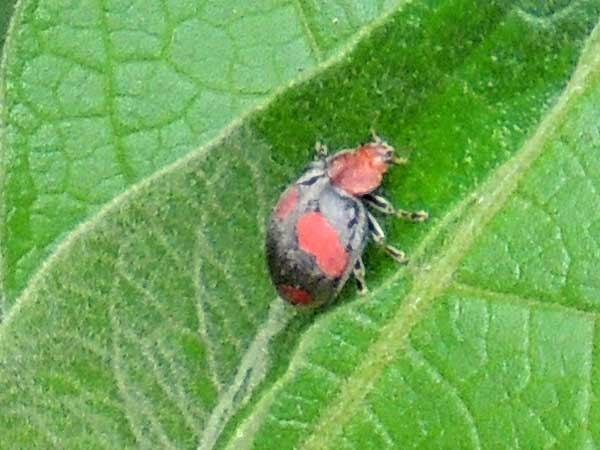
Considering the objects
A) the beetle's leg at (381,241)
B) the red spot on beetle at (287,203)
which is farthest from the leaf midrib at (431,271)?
the red spot on beetle at (287,203)

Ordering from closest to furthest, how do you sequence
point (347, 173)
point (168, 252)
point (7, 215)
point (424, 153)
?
point (168, 252) < point (424, 153) < point (347, 173) < point (7, 215)

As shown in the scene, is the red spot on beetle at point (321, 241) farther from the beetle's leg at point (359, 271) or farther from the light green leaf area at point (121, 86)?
the light green leaf area at point (121, 86)

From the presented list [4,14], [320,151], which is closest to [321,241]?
[320,151]

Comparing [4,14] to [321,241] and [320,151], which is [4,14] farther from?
[320,151]

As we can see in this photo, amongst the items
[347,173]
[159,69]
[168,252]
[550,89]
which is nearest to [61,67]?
[159,69]

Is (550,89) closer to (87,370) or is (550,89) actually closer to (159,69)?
(87,370)
